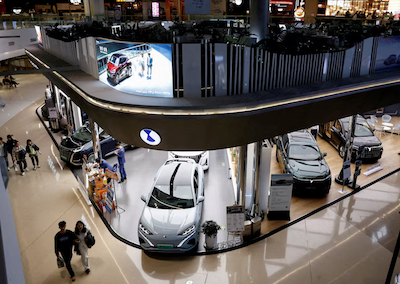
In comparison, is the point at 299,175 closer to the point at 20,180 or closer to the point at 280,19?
the point at 20,180

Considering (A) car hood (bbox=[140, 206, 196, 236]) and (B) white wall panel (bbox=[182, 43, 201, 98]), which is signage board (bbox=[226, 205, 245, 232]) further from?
(B) white wall panel (bbox=[182, 43, 201, 98])

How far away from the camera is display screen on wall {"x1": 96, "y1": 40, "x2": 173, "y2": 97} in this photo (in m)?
6.71

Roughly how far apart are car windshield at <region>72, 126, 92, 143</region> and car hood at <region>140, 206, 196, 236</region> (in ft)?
18.9

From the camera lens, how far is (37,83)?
2856 cm

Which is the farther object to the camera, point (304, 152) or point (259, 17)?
point (304, 152)

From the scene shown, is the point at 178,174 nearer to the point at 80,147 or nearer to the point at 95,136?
the point at 95,136

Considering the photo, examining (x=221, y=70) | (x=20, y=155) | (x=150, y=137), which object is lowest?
(x=20, y=155)

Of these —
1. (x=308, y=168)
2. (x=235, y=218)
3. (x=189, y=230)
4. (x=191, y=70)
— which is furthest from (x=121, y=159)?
(x=308, y=168)

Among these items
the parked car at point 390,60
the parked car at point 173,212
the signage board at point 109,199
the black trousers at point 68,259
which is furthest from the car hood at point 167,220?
the parked car at point 390,60

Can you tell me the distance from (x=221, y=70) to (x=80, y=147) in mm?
7134

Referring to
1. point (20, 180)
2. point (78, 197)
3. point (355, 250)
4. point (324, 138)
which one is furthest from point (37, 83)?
point (355, 250)

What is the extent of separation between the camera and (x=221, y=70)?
22.5 ft

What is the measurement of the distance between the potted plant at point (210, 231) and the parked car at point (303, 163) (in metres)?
3.49

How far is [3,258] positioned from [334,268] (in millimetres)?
7083
